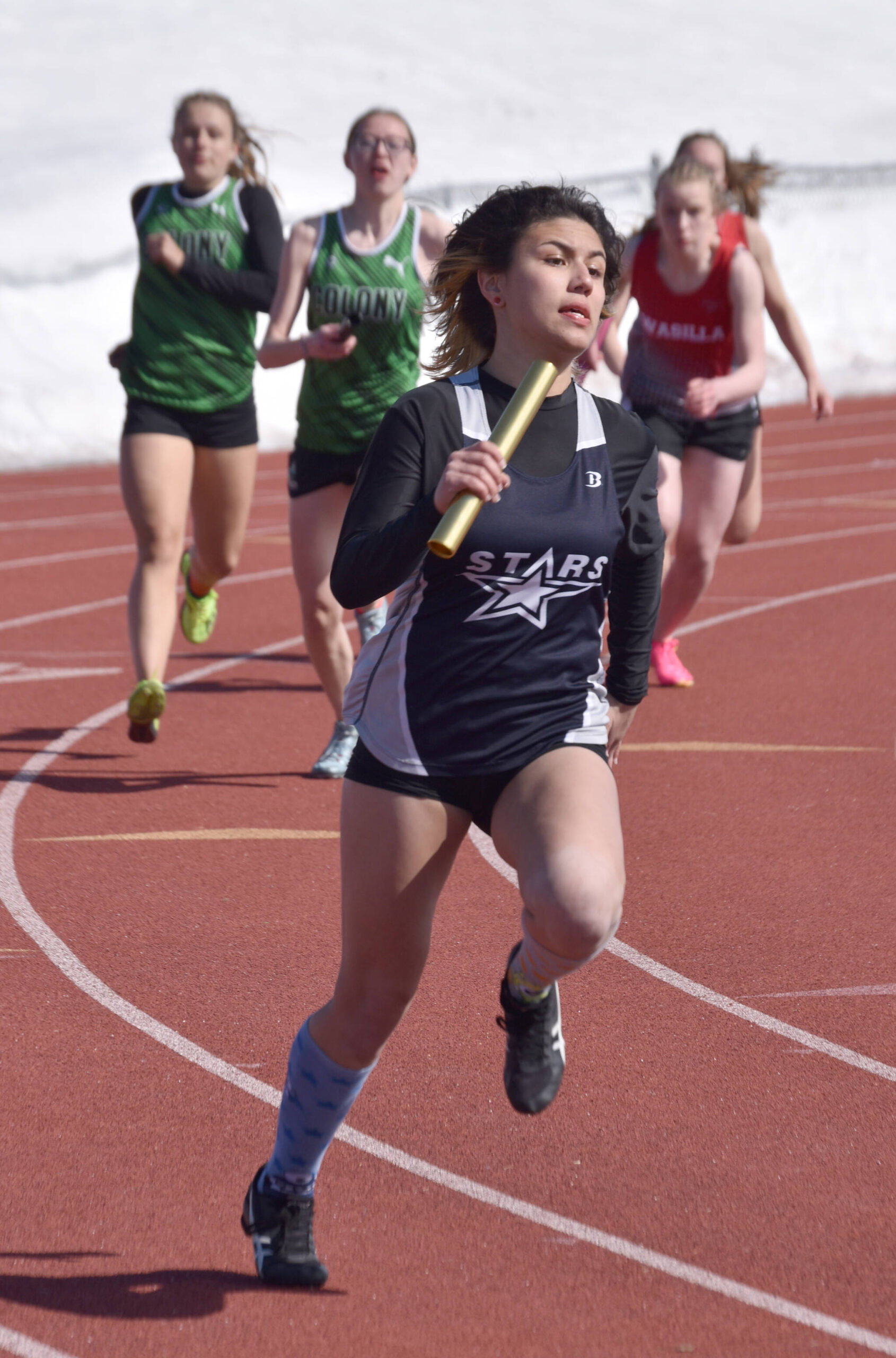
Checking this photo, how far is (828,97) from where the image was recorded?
53.1 metres

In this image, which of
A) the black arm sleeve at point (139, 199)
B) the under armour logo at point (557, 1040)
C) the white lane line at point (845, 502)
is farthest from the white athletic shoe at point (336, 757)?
the white lane line at point (845, 502)

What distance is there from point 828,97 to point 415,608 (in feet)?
177

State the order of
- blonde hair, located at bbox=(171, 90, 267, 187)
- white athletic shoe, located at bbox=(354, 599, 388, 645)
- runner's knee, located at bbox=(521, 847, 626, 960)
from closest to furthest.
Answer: runner's knee, located at bbox=(521, 847, 626, 960) → blonde hair, located at bbox=(171, 90, 267, 187) → white athletic shoe, located at bbox=(354, 599, 388, 645)

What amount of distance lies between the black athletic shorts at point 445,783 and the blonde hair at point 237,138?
4.34 metres

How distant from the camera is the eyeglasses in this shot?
6352mm

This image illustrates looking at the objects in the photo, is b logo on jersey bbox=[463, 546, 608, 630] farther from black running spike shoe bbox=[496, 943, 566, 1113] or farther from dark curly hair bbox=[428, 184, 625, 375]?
black running spike shoe bbox=[496, 943, 566, 1113]

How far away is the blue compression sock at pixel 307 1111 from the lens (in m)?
3.17

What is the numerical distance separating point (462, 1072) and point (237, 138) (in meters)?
4.22

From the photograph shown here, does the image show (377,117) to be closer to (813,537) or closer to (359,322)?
(359,322)

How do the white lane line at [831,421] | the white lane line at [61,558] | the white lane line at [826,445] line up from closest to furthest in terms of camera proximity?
the white lane line at [61,558] → the white lane line at [826,445] → the white lane line at [831,421]

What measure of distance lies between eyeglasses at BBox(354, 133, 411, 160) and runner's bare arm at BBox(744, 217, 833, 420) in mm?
1649

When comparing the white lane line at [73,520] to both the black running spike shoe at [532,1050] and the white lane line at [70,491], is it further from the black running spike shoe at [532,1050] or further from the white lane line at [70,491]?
the black running spike shoe at [532,1050]

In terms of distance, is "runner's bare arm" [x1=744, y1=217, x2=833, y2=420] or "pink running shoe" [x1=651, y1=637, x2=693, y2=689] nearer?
"runner's bare arm" [x1=744, y1=217, x2=833, y2=420]

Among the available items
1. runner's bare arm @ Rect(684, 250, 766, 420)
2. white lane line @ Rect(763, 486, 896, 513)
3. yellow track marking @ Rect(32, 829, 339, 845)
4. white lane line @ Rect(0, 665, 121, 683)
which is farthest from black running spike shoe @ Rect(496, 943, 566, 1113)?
white lane line @ Rect(763, 486, 896, 513)
